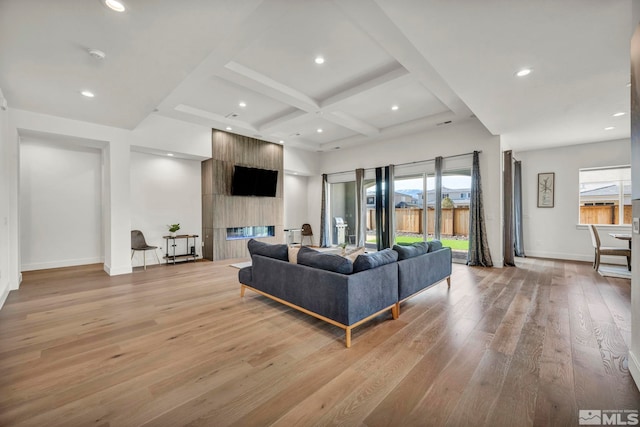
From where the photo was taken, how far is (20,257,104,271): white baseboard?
5.23m

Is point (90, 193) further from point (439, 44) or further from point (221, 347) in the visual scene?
point (439, 44)

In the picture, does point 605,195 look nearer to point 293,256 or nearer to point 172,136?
point 293,256

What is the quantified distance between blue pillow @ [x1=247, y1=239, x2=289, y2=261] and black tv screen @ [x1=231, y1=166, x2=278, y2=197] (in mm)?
3494

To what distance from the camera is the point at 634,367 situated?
6.17 ft

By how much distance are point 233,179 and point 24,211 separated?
4004 millimetres

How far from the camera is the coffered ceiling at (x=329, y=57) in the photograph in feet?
7.17

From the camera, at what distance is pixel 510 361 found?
2.13 m

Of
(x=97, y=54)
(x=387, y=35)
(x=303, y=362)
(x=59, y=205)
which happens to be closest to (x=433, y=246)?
(x=303, y=362)

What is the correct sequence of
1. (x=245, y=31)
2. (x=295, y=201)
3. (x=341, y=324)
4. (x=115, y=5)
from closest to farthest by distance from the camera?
(x=115, y=5), (x=341, y=324), (x=245, y=31), (x=295, y=201)

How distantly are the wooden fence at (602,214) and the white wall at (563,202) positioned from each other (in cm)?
16

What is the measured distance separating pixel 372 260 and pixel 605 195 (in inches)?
267

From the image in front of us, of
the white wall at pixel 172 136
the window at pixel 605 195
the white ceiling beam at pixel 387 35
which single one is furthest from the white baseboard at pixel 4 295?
the window at pixel 605 195

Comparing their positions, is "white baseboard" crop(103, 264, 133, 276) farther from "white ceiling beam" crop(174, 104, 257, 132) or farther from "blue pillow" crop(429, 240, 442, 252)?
"blue pillow" crop(429, 240, 442, 252)

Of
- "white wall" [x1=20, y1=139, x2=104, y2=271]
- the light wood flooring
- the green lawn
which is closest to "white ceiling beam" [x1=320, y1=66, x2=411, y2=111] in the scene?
the light wood flooring
